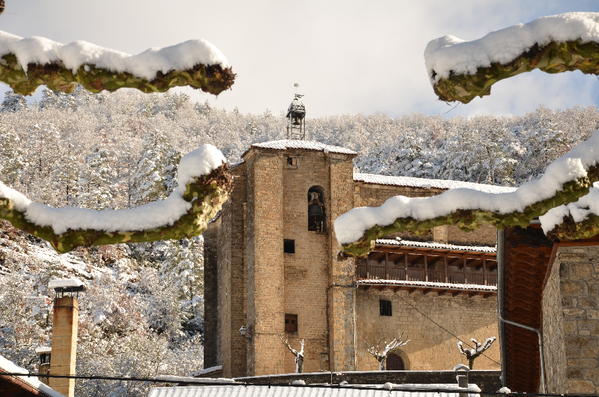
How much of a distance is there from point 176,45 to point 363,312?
2857cm

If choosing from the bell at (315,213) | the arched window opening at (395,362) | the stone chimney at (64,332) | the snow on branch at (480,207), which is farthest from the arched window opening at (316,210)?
the snow on branch at (480,207)

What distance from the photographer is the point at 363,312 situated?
33156mm

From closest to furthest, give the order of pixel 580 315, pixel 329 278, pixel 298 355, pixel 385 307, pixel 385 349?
pixel 580 315, pixel 298 355, pixel 385 349, pixel 329 278, pixel 385 307

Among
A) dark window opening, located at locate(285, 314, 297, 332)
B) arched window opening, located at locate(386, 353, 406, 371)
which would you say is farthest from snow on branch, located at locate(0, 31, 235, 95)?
arched window opening, located at locate(386, 353, 406, 371)

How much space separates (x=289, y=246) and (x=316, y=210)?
6.23 ft

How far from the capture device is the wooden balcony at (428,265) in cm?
3331

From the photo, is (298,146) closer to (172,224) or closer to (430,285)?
(430,285)

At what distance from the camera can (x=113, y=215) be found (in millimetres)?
5668

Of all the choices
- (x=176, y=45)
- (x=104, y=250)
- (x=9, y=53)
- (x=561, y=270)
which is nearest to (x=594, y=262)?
(x=561, y=270)

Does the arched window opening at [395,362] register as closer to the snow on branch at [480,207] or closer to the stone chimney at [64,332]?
the stone chimney at [64,332]

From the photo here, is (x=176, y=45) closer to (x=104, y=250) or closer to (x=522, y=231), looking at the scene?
(x=522, y=231)

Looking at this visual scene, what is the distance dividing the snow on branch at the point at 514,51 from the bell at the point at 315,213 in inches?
1091

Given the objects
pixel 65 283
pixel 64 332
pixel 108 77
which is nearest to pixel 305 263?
pixel 65 283

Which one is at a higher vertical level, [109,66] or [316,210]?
[316,210]
